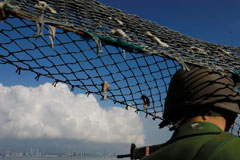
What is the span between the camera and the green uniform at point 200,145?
123 cm

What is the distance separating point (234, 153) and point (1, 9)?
2.24 meters

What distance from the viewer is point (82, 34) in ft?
9.04

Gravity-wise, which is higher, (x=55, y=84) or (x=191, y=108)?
(x=191, y=108)

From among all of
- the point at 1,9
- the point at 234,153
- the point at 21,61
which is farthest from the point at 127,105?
the point at 234,153

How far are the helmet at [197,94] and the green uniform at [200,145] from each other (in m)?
0.41

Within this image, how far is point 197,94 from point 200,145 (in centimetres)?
80

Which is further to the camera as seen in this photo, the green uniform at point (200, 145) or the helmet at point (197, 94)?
the helmet at point (197, 94)

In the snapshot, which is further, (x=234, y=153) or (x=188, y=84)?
(x=188, y=84)

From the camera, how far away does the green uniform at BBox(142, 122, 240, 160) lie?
123 cm

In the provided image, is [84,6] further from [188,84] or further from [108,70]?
[188,84]

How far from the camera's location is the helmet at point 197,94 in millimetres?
1970

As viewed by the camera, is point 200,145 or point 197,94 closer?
point 200,145

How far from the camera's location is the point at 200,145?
53.2 inches

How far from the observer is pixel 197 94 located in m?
2.07
